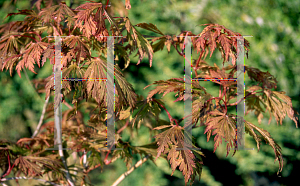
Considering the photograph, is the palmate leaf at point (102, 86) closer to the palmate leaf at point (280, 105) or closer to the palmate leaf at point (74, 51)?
the palmate leaf at point (74, 51)

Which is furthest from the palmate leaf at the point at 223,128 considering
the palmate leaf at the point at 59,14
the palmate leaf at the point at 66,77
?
the palmate leaf at the point at 59,14

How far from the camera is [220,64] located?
222cm

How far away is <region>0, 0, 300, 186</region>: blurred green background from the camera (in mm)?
2137

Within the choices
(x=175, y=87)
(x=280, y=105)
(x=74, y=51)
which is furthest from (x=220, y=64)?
(x=74, y=51)

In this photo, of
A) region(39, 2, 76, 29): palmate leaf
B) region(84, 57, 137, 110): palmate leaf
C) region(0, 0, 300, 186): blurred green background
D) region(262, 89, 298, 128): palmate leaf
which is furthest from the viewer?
region(0, 0, 300, 186): blurred green background

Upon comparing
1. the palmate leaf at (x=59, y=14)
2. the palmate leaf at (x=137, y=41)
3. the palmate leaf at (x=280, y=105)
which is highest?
the palmate leaf at (x=59, y=14)

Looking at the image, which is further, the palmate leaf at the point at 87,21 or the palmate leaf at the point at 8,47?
the palmate leaf at the point at 8,47

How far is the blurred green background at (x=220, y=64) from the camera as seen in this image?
7.01 ft

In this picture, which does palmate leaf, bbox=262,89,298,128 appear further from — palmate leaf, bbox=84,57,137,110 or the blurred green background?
the blurred green background

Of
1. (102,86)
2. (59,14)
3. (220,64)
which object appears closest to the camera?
(102,86)

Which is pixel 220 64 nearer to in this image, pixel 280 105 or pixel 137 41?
pixel 280 105

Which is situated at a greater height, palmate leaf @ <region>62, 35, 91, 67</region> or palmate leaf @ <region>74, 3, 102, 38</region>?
palmate leaf @ <region>74, 3, 102, 38</region>

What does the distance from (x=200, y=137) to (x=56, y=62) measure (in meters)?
1.62

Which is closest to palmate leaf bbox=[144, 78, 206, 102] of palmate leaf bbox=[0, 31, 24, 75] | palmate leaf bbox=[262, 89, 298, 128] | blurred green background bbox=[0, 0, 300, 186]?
palmate leaf bbox=[262, 89, 298, 128]
